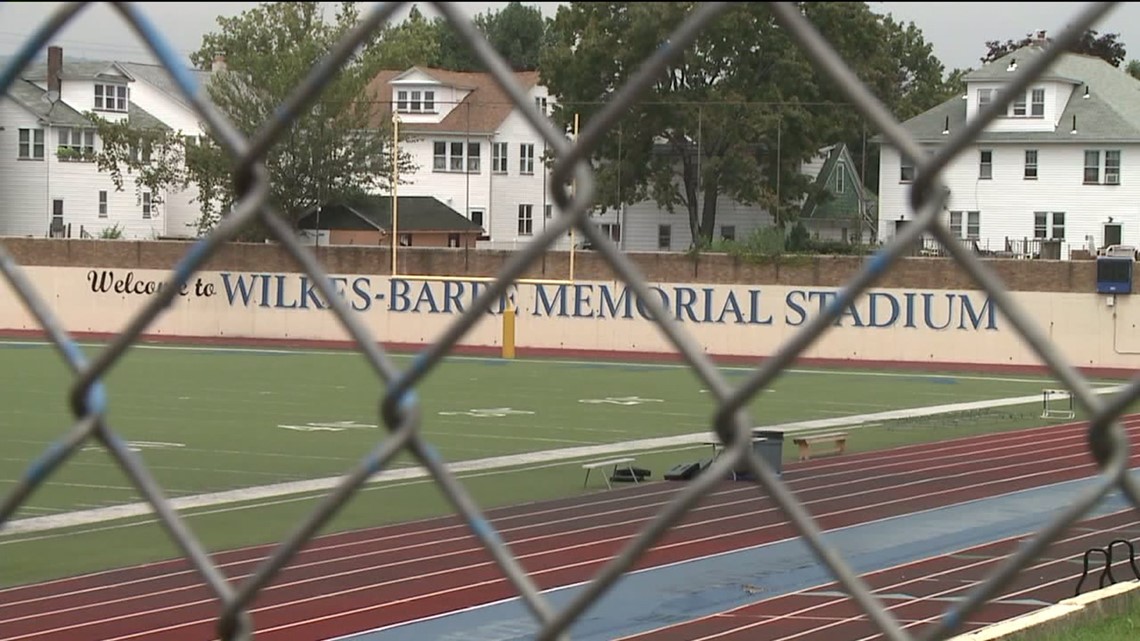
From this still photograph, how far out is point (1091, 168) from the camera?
156 feet

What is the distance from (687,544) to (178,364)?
81.4 ft

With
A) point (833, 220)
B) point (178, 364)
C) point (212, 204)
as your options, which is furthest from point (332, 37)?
point (833, 220)

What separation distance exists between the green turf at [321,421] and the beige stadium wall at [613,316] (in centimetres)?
117

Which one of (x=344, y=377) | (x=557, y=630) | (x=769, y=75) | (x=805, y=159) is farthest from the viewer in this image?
(x=805, y=159)

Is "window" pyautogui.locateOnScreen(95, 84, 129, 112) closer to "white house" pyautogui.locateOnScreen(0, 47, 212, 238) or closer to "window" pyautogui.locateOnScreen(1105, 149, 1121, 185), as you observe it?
"white house" pyautogui.locateOnScreen(0, 47, 212, 238)

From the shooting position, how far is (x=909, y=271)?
40.8 metres

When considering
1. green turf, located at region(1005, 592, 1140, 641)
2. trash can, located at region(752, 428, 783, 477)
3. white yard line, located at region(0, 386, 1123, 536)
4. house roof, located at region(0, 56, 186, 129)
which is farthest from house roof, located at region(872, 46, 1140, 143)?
green turf, located at region(1005, 592, 1140, 641)

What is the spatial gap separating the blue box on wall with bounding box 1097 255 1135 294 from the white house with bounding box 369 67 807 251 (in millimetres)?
15487

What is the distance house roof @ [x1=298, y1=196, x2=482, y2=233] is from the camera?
52.3 meters

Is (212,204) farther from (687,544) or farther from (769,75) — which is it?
(687,544)

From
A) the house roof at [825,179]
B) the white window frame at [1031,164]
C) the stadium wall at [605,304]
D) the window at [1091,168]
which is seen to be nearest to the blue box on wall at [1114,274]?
the stadium wall at [605,304]

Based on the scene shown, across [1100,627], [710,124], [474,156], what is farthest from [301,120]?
[1100,627]

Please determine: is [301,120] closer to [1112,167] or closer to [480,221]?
→ [480,221]

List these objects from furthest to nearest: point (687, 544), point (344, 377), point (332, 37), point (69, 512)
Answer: point (332, 37), point (344, 377), point (69, 512), point (687, 544)
